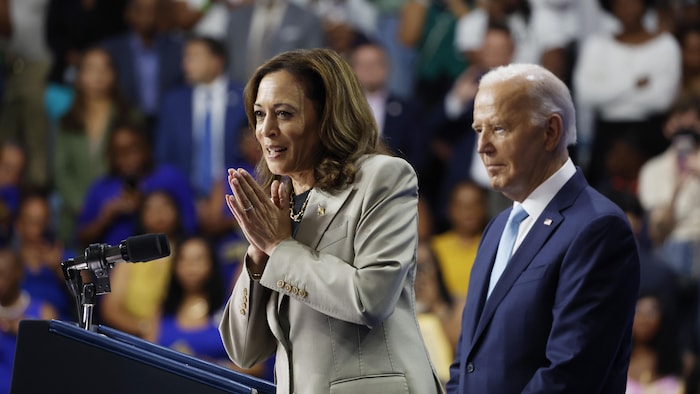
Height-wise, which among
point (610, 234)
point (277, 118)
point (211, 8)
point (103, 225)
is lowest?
point (103, 225)

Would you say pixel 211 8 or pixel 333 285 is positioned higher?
pixel 211 8

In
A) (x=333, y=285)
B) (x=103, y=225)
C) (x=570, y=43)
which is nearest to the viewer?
(x=333, y=285)

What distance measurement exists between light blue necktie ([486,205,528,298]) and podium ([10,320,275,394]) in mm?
990

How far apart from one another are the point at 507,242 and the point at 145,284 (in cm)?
545

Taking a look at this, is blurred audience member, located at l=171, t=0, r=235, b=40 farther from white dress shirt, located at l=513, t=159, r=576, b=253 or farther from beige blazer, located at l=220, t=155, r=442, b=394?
beige blazer, located at l=220, t=155, r=442, b=394

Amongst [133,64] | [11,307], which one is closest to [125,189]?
[133,64]

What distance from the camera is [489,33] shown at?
7816mm

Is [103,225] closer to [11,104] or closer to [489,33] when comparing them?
[11,104]

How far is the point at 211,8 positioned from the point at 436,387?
654cm

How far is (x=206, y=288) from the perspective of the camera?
7.77m

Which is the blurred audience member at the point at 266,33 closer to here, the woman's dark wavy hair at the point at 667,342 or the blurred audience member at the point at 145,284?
the blurred audience member at the point at 145,284

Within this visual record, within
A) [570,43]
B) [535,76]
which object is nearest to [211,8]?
[570,43]

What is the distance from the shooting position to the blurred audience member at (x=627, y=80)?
24.4 ft

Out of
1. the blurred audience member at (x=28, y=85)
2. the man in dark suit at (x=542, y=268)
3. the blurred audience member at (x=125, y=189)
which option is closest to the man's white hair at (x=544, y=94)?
the man in dark suit at (x=542, y=268)
